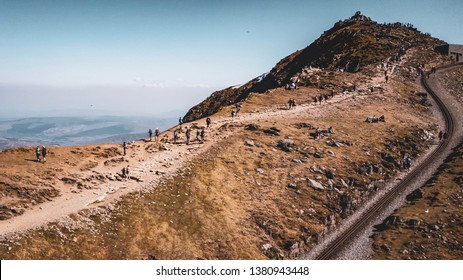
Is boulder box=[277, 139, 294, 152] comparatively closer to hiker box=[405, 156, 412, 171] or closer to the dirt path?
the dirt path

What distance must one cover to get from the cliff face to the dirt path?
64031 millimetres

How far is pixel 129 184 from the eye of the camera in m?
42.9

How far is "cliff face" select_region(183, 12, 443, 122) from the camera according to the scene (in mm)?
124688

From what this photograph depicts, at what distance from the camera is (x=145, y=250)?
3512cm

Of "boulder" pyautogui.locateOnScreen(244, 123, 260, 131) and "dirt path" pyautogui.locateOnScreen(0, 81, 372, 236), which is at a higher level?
"boulder" pyautogui.locateOnScreen(244, 123, 260, 131)

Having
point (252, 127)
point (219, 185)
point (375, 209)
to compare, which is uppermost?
point (252, 127)

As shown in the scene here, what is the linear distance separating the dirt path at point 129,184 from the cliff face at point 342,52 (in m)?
64.0

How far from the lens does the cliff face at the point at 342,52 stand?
124688mm

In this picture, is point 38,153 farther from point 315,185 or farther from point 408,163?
point 408,163

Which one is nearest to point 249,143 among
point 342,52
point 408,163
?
point 408,163

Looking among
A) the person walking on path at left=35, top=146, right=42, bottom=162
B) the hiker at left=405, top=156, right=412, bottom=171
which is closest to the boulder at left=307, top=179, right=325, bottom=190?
the hiker at left=405, top=156, right=412, bottom=171

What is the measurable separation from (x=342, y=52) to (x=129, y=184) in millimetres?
A: 114385

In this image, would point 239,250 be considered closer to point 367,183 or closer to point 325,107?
point 367,183

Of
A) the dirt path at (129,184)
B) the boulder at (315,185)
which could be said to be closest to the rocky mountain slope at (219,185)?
the dirt path at (129,184)
